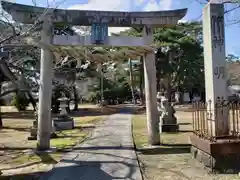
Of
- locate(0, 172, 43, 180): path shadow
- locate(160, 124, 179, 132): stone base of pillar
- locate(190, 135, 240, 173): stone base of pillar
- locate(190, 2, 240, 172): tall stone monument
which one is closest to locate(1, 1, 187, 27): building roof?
locate(190, 2, 240, 172): tall stone monument

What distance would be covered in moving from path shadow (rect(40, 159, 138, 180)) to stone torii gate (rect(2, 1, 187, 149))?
251 centimetres

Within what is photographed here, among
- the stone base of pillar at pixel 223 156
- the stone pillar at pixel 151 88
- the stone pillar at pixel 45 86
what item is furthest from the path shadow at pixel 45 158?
the stone base of pillar at pixel 223 156

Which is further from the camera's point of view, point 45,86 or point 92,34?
point 92,34

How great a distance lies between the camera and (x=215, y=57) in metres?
7.23

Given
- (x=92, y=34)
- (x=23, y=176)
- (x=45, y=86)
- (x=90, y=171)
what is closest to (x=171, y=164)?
(x=90, y=171)

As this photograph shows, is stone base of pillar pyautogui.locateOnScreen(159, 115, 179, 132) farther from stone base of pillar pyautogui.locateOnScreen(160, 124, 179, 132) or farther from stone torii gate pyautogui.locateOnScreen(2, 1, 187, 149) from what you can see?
stone torii gate pyautogui.locateOnScreen(2, 1, 187, 149)

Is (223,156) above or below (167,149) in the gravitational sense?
above

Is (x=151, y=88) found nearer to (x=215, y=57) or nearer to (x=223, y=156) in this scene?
(x=215, y=57)

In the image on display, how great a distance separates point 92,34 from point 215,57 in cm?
374

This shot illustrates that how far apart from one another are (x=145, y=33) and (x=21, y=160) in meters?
5.10

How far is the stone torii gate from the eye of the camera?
9047mm

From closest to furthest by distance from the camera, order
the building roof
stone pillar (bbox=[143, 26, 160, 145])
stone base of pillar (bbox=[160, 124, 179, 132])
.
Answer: the building roof → stone pillar (bbox=[143, 26, 160, 145]) → stone base of pillar (bbox=[160, 124, 179, 132])

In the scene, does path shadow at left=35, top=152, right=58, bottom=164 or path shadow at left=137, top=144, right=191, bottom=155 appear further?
path shadow at left=137, top=144, right=191, bottom=155

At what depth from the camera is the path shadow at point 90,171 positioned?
19.9 ft
